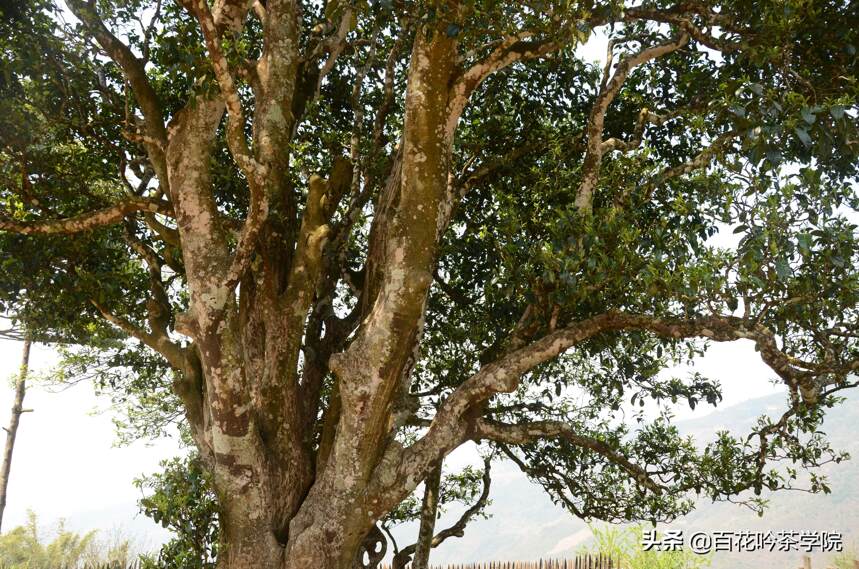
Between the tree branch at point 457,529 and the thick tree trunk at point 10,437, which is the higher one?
the thick tree trunk at point 10,437

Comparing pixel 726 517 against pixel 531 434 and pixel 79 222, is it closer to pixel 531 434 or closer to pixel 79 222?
pixel 531 434

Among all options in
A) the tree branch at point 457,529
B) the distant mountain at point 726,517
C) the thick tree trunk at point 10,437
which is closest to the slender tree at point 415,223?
the tree branch at point 457,529

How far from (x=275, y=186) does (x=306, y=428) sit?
242 cm

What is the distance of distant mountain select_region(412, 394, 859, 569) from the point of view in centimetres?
6309

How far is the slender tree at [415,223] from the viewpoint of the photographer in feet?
18.1

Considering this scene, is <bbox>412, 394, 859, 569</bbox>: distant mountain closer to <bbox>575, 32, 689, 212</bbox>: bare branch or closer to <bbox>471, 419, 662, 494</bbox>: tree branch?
<bbox>471, 419, 662, 494</bbox>: tree branch

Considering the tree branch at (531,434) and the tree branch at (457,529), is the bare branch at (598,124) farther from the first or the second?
the tree branch at (457,529)

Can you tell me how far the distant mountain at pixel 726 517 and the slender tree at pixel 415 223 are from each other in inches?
623

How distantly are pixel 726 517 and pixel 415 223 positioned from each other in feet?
283

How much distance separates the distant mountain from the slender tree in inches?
623

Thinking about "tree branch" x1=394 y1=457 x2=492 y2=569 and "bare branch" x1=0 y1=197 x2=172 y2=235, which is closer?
"bare branch" x1=0 y1=197 x2=172 y2=235

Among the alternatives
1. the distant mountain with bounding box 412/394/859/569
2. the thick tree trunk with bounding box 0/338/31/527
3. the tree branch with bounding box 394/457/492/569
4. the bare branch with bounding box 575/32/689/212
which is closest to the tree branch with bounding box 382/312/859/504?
the bare branch with bounding box 575/32/689/212

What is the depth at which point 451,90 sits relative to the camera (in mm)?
5754

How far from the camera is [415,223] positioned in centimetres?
563
